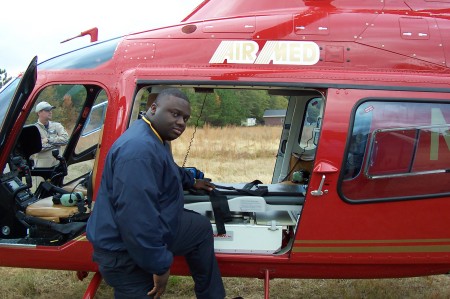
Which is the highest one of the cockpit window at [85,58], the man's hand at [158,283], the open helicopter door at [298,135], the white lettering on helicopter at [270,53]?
the cockpit window at [85,58]

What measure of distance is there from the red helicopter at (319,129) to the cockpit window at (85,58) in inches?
0.5

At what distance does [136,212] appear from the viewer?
2.29 metres

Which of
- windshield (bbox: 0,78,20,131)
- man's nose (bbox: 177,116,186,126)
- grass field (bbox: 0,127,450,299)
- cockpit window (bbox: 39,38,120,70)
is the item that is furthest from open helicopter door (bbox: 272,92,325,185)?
windshield (bbox: 0,78,20,131)

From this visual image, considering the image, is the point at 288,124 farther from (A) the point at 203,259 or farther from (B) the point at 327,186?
(A) the point at 203,259

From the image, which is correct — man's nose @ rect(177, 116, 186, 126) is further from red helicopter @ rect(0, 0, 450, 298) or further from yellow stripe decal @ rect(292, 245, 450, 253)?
yellow stripe decal @ rect(292, 245, 450, 253)

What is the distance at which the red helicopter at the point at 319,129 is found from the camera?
128 inches

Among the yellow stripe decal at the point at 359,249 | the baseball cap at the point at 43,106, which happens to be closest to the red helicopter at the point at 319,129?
the yellow stripe decal at the point at 359,249

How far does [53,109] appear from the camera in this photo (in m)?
4.18

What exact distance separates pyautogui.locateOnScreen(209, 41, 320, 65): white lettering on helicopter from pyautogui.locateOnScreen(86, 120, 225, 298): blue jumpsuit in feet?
3.66

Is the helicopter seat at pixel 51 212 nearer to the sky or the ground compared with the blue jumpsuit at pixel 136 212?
nearer to the ground

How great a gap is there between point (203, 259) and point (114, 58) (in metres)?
1.72

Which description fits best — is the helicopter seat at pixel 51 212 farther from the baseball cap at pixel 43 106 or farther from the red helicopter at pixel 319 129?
the baseball cap at pixel 43 106

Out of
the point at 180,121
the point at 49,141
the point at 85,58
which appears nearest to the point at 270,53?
the point at 180,121

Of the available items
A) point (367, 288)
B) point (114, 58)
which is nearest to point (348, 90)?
point (114, 58)
